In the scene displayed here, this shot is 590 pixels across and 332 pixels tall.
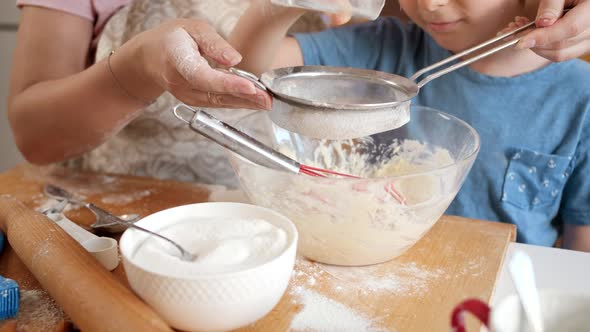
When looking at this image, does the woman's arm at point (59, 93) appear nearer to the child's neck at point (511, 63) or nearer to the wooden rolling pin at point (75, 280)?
the wooden rolling pin at point (75, 280)

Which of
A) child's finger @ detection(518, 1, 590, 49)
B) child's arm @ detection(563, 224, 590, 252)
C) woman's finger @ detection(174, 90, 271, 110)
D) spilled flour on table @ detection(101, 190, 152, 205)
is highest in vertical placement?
child's finger @ detection(518, 1, 590, 49)

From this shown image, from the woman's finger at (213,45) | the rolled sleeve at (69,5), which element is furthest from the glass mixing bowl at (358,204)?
the rolled sleeve at (69,5)

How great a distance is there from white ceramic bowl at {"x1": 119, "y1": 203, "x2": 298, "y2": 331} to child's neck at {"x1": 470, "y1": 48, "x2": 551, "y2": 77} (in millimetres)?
709

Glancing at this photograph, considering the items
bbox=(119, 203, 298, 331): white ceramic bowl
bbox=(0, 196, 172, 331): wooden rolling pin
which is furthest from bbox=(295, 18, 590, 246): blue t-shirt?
bbox=(0, 196, 172, 331): wooden rolling pin

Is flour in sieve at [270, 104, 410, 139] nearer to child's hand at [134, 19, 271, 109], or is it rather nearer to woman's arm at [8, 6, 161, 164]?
child's hand at [134, 19, 271, 109]

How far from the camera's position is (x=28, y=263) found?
650mm

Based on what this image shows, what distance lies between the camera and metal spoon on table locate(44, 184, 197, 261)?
0.58m

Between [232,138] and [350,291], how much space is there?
0.77 ft

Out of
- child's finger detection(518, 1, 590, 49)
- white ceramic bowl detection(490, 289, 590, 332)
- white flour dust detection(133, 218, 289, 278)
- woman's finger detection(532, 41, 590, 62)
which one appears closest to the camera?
white ceramic bowl detection(490, 289, 590, 332)

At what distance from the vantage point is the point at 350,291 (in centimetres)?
69

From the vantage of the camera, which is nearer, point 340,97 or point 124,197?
point 340,97

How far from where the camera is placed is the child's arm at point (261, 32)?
92 cm

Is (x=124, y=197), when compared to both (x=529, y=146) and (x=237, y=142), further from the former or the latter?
(x=529, y=146)

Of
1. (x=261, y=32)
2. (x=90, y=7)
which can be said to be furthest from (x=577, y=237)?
(x=90, y=7)
